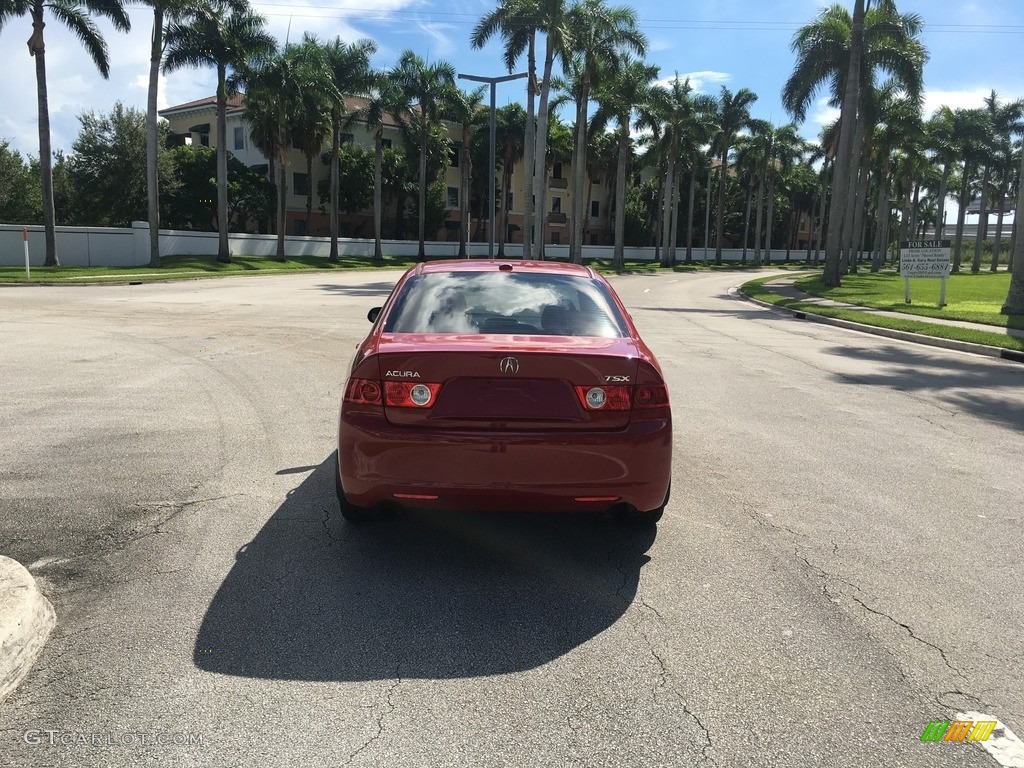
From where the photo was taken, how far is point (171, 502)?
5.08 meters

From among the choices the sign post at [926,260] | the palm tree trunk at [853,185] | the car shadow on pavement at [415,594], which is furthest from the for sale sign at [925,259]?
the car shadow on pavement at [415,594]

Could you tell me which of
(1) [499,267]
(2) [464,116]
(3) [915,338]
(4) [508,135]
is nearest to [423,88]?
(2) [464,116]

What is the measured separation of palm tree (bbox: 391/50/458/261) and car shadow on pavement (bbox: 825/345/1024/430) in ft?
135

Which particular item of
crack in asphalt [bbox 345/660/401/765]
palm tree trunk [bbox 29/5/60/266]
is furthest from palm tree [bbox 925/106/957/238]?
crack in asphalt [bbox 345/660/401/765]

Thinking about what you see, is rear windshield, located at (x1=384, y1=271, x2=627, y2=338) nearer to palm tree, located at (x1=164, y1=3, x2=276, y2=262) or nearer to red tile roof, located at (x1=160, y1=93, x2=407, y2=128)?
palm tree, located at (x1=164, y1=3, x2=276, y2=262)

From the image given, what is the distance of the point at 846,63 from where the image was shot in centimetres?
3372

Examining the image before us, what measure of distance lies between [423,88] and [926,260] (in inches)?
1392

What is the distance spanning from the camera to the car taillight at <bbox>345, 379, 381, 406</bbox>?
3982 millimetres

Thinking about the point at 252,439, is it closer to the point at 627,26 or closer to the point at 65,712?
the point at 65,712

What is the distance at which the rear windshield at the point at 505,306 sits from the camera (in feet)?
14.7

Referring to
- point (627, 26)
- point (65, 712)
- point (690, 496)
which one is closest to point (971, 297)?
point (627, 26)

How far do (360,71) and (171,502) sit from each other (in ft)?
147

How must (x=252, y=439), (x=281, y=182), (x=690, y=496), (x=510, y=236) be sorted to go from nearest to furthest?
(x=690, y=496) < (x=252, y=439) < (x=281, y=182) < (x=510, y=236)

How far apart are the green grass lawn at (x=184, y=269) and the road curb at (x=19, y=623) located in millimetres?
25579
